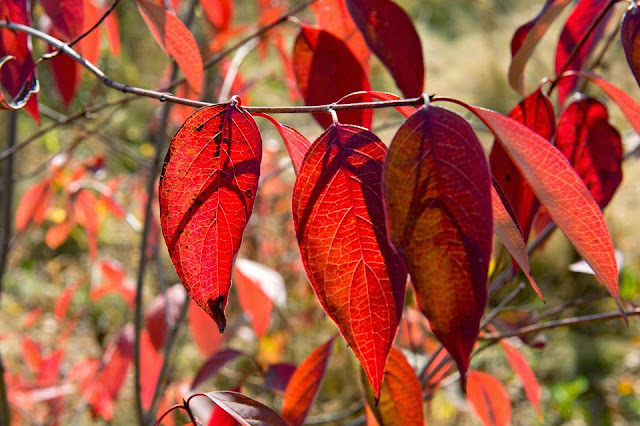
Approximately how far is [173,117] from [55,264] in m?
2.28

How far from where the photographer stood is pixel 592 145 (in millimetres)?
473

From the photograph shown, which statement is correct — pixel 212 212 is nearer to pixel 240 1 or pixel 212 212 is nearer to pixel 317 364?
pixel 317 364

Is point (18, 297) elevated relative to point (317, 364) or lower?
lower

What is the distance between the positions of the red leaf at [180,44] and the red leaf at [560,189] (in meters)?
0.21

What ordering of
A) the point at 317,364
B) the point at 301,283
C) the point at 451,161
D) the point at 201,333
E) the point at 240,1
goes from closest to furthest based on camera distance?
the point at 451,161, the point at 317,364, the point at 201,333, the point at 301,283, the point at 240,1

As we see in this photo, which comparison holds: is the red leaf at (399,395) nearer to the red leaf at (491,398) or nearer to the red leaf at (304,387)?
the red leaf at (304,387)

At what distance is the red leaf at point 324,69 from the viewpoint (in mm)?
486

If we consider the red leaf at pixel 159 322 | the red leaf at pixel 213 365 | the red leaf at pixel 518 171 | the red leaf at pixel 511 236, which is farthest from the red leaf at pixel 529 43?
the red leaf at pixel 159 322

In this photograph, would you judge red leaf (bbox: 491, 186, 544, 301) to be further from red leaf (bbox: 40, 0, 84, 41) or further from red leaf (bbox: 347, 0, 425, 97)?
red leaf (bbox: 40, 0, 84, 41)

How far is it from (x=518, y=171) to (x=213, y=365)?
411 mm

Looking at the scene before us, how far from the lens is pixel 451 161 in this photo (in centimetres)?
25

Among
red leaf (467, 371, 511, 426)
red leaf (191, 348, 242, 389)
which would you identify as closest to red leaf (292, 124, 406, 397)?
red leaf (191, 348, 242, 389)

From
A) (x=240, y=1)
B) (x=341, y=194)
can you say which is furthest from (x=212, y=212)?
(x=240, y=1)

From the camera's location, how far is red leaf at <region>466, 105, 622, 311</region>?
269 mm
